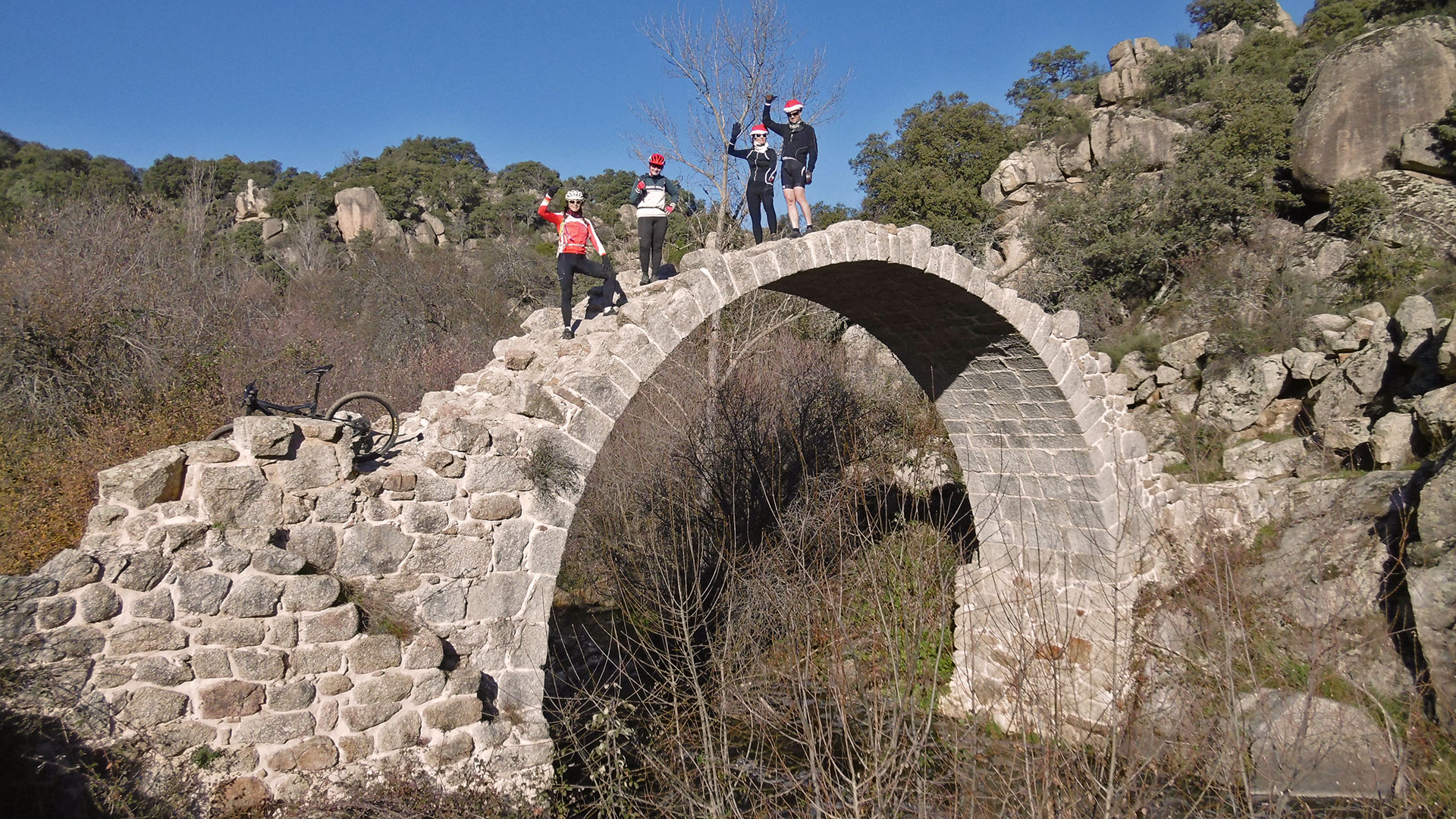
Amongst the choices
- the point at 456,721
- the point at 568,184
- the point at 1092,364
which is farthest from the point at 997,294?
the point at 568,184

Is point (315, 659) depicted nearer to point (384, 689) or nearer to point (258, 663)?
point (258, 663)

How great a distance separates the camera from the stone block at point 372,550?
3.65 m

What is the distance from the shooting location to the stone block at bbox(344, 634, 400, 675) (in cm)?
357

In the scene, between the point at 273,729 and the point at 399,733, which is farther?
the point at 399,733

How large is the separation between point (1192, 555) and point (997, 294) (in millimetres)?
3538

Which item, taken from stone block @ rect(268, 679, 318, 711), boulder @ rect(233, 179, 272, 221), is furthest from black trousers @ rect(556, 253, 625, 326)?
boulder @ rect(233, 179, 272, 221)

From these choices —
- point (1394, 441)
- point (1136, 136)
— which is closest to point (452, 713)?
point (1394, 441)

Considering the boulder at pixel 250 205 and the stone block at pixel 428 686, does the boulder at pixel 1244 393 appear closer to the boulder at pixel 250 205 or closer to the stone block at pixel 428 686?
the stone block at pixel 428 686

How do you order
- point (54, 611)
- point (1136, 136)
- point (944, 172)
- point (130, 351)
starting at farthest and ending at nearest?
point (944, 172) < point (1136, 136) < point (130, 351) < point (54, 611)

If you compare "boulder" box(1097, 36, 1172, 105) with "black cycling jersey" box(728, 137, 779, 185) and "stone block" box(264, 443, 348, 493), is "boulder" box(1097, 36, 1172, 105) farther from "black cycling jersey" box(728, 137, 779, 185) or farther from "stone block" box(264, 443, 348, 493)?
"stone block" box(264, 443, 348, 493)

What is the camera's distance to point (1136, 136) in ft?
56.9

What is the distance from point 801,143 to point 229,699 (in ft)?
16.9

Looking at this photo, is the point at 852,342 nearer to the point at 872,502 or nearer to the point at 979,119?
the point at 872,502

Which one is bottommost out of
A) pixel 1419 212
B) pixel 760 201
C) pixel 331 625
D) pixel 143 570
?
pixel 331 625
